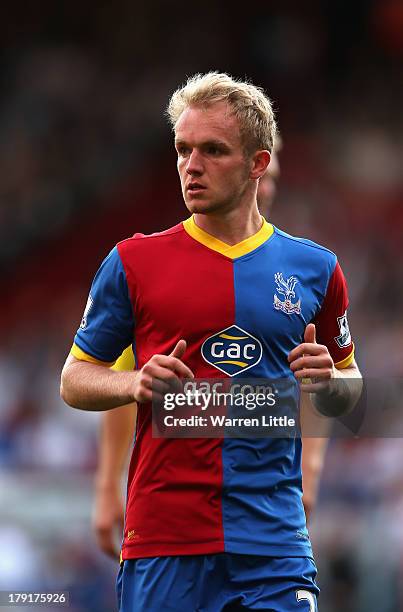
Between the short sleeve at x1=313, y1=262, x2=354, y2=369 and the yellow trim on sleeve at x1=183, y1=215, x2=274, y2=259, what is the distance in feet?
0.92

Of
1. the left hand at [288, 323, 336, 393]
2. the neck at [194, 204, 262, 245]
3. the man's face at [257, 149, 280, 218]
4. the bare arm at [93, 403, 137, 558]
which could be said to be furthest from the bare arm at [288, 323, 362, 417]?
the bare arm at [93, 403, 137, 558]

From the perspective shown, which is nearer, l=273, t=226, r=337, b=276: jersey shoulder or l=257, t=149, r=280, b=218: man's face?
l=273, t=226, r=337, b=276: jersey shoulder

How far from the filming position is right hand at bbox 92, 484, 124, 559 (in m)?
5.22

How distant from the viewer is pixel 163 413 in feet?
11.9

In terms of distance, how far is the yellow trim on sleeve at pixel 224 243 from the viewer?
12.8 feet

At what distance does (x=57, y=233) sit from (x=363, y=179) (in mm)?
4075

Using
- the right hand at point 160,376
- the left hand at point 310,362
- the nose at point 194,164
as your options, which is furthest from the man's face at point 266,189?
the right hand at point 160,376

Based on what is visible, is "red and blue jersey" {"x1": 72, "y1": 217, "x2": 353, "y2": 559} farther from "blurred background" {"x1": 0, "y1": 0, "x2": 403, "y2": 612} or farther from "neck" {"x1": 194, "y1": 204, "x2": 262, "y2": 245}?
"blurred background" {"x1": 0, "y1": 0, "x2": 403, "y2": 612}

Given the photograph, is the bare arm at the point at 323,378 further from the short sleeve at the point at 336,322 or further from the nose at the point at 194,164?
the nose at the point at 194,164

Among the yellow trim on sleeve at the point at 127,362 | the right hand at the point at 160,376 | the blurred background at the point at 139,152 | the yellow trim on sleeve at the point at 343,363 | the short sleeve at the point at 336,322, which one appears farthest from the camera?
the blurred background at the point at 139,152

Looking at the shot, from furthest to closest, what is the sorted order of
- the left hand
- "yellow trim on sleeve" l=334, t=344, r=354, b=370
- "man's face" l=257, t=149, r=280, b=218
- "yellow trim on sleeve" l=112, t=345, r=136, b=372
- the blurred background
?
the blurred background, "man's face" l=257, t=149, r=280, b=218, "yellow trim on sleeve" l=112, t=345, r=136, b=372, "yellow trim on sleeve" l=334, t=344, r=354, b=370, the left hand

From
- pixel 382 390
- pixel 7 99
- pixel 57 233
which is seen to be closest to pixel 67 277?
pixel 57 233

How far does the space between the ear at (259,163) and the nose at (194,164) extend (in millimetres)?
246

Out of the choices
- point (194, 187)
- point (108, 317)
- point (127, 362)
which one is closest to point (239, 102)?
point (194, 187)
